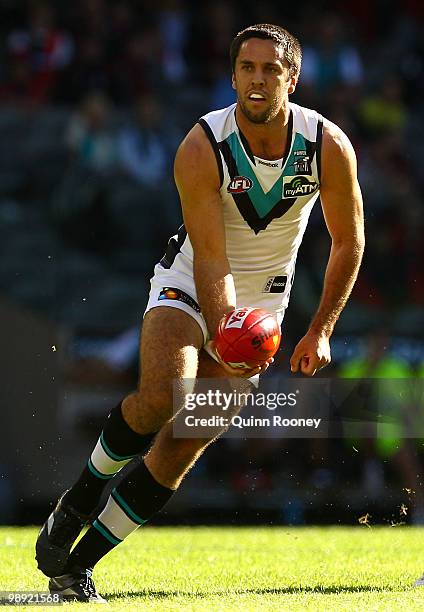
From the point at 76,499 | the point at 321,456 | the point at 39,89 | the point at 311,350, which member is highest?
the point at 311,350

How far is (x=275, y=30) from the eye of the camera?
604 cm

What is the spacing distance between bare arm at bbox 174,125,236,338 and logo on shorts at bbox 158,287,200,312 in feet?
0.74

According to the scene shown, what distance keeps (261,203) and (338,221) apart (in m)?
0.40

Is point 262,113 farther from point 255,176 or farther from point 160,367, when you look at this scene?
point 160,367

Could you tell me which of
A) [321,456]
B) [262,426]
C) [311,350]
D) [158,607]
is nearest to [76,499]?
[158,607]

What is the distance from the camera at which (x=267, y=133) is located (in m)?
Answer: 6.12

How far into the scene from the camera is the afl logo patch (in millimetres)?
6074

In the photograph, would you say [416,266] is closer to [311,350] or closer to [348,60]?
[348,60]

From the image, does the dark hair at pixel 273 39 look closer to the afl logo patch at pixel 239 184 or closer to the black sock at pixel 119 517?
the afl logo patch at pixel 239 184

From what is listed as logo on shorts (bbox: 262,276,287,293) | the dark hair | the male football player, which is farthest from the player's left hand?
the dark hair

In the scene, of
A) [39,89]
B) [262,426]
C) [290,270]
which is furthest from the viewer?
[39,89]

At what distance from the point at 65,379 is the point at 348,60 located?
5779 mm

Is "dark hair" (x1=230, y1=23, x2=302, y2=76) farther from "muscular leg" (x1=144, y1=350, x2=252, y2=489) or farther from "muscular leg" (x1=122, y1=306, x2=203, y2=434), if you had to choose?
"muscular leg" (x1=144, y1=350, x2=252, y2=489)

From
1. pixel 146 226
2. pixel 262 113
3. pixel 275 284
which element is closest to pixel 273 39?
pixel 262 113
